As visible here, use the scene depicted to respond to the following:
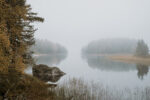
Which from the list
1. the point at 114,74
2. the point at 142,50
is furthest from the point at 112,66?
the point at 142,50

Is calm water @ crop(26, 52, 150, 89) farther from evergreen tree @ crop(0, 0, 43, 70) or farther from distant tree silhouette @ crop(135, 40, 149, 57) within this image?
distant tree silhouette @ crop(135, 40, 149, 57)

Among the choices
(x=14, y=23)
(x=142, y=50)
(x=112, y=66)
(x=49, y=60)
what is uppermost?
(x=14, y=23)

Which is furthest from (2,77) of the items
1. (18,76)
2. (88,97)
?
(88,97)

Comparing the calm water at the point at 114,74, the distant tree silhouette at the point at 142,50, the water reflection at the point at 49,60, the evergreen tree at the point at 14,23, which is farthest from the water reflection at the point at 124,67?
the distant tree silhouette at the point at 142,50

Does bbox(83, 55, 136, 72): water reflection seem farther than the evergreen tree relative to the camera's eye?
Yes

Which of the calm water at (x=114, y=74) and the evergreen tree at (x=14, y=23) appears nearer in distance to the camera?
the evergreen tree at (x=14, y=23)

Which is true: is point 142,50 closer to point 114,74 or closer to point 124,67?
point 124,67

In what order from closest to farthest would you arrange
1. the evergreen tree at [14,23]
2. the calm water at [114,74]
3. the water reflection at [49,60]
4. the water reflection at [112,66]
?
1. the evergreen tree at [14,23]
2. the calm water at [114,74]
3. the water reflection at [112,66]
4. the water reflection at [49,60]

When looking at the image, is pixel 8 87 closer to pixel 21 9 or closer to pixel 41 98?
pixel 41 98

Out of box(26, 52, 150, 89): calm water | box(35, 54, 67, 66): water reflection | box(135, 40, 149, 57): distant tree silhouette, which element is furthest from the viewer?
box(135, 40, 149, 57): distant tree silhouette

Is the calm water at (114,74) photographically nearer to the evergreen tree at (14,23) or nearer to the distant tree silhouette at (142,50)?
the evergreen tree at (14,23)

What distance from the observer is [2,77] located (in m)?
5.92

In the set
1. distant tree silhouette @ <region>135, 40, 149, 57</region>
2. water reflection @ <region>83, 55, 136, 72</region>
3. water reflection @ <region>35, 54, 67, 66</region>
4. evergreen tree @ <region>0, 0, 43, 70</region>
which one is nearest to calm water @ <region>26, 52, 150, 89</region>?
→ water reflection @ <region>83, 55, 136, 72</region>

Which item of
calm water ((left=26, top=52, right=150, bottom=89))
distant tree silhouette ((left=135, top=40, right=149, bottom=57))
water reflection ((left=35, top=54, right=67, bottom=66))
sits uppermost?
distant tree silhouette ((left=135, top=40, right=149, bottom=57))
